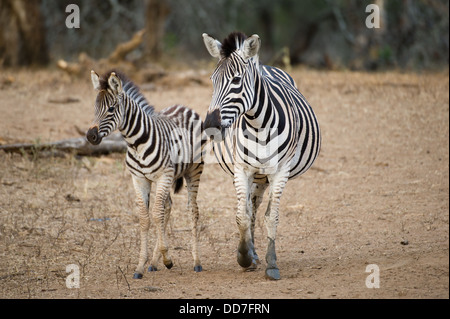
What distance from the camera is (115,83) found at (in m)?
5.99

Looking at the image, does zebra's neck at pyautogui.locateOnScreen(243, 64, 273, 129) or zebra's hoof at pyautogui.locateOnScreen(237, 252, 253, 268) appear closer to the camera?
zebra's neck at pyautogui.locateOnScreen(243, 64, 273, 129)

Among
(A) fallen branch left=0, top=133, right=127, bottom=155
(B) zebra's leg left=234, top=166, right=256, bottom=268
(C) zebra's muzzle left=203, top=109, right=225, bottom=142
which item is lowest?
(B) zebra's leg left=234, top=166, right=256, bottom=268

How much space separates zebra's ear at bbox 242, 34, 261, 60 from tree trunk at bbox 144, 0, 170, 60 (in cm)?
1260

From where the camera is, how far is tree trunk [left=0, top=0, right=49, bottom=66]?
16328mm

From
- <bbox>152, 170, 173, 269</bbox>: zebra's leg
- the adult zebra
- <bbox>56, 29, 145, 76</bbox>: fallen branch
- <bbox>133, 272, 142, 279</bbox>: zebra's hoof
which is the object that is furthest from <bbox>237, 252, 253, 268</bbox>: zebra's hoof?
<bbox>56, 29, 145, 76</bbox>: fallen branch

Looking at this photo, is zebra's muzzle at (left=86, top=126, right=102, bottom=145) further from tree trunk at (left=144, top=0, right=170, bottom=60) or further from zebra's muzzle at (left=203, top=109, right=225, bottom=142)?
tree trunk at (left=144, top=0, right=170, bottom=60)

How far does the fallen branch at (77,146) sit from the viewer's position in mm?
9875

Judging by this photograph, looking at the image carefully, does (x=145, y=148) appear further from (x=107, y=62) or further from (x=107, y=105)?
(x=107, y=62)

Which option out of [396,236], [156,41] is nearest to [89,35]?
[156,41]

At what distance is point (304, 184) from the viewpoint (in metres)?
10.2

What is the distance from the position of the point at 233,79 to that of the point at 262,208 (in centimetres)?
405

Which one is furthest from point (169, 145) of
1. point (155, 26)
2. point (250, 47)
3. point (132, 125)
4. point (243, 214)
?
point (155, 26)

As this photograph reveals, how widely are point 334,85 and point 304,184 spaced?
201 inches
